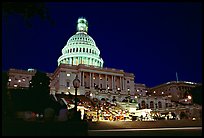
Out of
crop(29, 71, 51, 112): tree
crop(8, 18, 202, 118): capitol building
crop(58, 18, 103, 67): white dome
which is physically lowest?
crop(29, 71, 51, 112): tree

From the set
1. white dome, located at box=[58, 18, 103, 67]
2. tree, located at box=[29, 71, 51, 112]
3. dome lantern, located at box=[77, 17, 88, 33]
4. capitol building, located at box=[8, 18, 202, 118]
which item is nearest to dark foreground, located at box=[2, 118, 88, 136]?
tree, located at box=[29, 71, 51, 112]

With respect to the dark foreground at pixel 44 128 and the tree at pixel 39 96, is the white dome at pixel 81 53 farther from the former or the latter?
the dark foreground at pixel 44 128

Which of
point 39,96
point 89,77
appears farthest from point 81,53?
point 39,96

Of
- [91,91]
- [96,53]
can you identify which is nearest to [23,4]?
[91,91]

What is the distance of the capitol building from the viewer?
3381 inches

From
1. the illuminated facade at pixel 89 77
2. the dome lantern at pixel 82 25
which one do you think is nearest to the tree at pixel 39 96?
the illuminated facade at pixel 89 77

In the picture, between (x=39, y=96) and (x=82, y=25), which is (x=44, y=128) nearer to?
(x=39, y=96)

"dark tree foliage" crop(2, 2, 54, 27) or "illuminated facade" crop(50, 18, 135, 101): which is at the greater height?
"illuminated facade" crop(50, 18, 135, 101)

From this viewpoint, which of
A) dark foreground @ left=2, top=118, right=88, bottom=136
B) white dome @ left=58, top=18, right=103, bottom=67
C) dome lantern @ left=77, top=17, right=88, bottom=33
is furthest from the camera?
dome lantern @ left=77, top=17, right=88, bottom=33

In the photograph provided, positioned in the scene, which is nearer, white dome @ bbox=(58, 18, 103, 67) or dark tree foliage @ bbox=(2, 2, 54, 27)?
dark tree foliage @ bbox=(2, 2, 54, 27)

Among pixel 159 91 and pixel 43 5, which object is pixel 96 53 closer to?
pixel 159 91

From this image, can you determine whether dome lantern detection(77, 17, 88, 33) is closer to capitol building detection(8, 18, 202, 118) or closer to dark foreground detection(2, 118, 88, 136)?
capitol building detection(8, 18, 202, 118)

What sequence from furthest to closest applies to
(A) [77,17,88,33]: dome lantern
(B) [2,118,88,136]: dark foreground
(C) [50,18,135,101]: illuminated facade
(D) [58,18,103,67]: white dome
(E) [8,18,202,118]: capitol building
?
(A) [77,17,88,33]: dome lantern → (D) [58,18,103,67]: white dome → (E) [8,18,202,118]: capitol building → (C) [50,18,135,101]: illuminated facade → (B) [2,118,88,136]: dark foreground

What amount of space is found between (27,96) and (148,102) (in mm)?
61069
